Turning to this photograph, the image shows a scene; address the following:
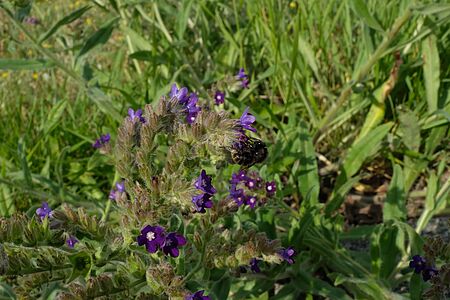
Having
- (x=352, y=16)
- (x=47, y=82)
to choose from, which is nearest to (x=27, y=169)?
(x=47, y=82)

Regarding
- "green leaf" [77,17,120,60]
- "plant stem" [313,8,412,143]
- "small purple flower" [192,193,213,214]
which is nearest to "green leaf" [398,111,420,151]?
"plant stem" [313,8,412,143]

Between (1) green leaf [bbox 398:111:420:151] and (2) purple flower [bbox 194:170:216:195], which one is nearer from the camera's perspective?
(2) purple flower [bbox 194:170:216:195]

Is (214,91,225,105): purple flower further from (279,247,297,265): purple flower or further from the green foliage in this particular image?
(279,247,297,265): purple flower

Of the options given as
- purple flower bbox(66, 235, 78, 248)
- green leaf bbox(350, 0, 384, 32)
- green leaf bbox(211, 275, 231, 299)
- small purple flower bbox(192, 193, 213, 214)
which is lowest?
green leaf bbox(211, 275, 231, 299)

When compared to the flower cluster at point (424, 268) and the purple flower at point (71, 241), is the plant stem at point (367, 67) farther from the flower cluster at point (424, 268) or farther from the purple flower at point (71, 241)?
the purple flower at point (71, 241)

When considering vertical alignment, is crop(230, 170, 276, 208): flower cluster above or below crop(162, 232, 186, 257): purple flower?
below

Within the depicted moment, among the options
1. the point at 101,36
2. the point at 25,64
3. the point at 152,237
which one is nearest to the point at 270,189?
the point at 152,237
